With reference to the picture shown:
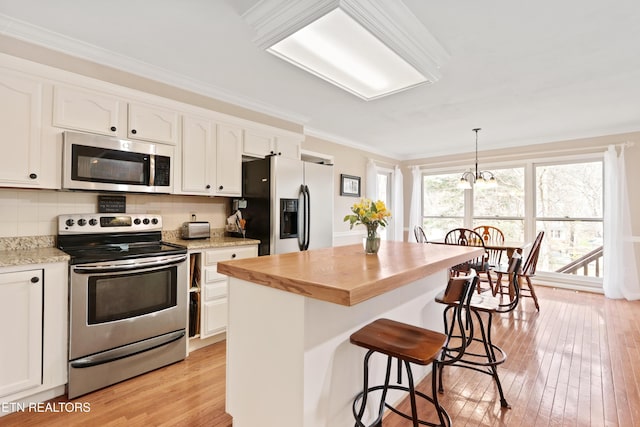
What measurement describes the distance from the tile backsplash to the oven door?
0.66 m

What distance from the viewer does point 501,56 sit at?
7.99 feet

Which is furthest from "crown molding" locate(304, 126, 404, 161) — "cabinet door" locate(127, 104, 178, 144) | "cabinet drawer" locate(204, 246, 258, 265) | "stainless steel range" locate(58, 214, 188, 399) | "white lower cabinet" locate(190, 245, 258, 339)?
"stainless steel range" locate(58, 214, 188, 399)

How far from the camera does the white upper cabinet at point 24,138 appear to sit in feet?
6.69

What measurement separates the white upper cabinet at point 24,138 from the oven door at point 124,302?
74cm

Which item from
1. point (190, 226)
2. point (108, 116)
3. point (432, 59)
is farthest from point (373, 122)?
point (108, 116)

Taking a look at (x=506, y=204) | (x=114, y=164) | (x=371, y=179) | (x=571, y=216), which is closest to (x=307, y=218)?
(x=114, y=164)

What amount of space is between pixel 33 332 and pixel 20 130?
1.34 m

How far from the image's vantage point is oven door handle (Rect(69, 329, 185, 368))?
80.5 inches

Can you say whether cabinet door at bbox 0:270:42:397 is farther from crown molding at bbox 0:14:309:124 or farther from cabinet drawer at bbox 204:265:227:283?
crown molding at bbox 0:14:309:124

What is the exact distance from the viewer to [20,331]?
1850 millimetres

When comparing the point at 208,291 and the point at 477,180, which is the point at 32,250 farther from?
the point at 477,180

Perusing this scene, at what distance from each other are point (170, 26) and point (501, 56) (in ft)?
8.15

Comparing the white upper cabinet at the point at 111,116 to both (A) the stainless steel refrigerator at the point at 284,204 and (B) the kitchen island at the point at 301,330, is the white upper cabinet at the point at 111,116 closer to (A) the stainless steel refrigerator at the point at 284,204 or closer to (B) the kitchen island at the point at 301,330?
(A) the stainless steel refrigerator at the point at 284,204

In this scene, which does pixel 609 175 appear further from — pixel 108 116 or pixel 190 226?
pixel 108 116
